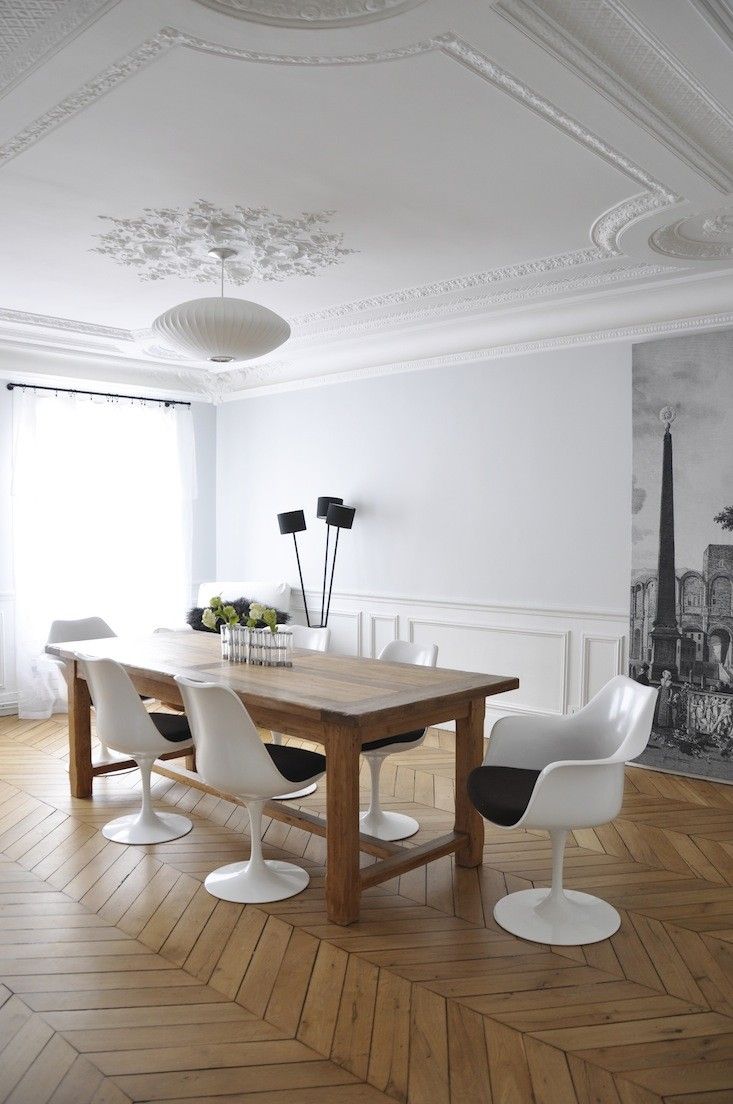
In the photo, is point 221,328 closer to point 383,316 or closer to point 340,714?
point 340,714

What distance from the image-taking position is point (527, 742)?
3596 mm

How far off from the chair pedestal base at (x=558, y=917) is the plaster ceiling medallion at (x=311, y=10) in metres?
2.94

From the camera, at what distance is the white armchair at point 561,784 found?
3.01 m

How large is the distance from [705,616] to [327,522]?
8.93 feet

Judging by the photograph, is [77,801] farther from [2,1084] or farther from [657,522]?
[657,522]

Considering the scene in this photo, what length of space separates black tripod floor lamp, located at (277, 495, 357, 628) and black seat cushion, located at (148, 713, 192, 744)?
2.40m

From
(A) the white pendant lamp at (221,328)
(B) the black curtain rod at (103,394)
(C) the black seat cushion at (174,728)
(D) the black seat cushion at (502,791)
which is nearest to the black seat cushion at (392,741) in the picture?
(D) the black seat cushion at (502,791)

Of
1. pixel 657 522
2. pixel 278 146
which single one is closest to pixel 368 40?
pixel 278 146

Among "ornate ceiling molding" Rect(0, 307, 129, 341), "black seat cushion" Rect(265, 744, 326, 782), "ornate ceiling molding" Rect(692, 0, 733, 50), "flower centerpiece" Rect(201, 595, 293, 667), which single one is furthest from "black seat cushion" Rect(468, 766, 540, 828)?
"ornate ceiling molding" Rect(0, 307, 129, 341)

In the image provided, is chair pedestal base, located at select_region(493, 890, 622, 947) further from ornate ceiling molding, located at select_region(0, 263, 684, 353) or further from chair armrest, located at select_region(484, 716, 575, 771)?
ornate ceiling molding, located at select_region(0, 263, 684, 353)

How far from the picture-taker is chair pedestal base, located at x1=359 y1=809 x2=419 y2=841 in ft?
13.4

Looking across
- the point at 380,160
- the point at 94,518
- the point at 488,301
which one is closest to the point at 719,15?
the point at 380,160

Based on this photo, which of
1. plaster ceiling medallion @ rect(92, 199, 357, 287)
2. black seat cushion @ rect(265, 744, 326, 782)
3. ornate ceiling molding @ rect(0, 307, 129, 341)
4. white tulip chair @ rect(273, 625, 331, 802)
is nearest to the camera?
black seat cushion @ rect(265, 744, 326, 782)

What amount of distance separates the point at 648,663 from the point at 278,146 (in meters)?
3.43
